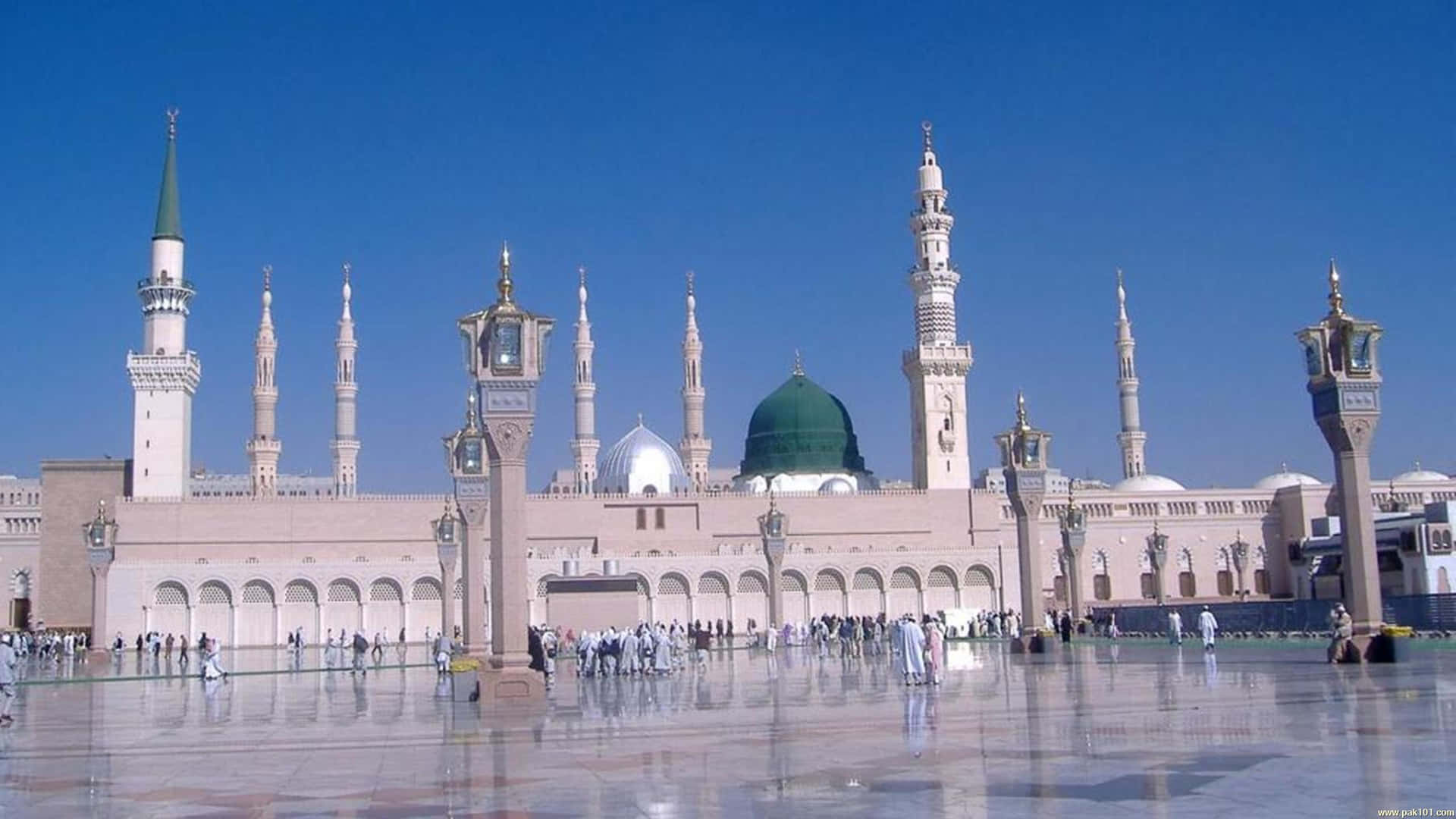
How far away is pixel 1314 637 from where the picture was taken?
24703mm

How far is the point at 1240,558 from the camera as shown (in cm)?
5247

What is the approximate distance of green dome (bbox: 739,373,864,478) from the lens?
57.1 m

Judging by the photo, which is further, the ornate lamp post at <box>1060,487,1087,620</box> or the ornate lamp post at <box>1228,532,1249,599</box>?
the ornate lamp post at <box>1228,532,1249,599</box>

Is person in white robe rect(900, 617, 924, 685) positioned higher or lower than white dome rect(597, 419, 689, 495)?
lower

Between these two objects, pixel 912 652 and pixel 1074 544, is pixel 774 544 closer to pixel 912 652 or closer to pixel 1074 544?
pixel 1074 544

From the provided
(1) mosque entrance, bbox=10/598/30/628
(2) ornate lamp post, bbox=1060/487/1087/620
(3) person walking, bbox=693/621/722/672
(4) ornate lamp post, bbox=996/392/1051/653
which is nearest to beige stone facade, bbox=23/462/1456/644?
(1) mosque entrance, bbox=10/598/30/628

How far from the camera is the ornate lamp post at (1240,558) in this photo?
172 feet

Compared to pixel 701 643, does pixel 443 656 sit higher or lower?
higher

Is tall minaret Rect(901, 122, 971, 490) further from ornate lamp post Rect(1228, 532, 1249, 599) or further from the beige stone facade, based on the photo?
ornate lamp post Rect(1228, 532, 1249, 599)

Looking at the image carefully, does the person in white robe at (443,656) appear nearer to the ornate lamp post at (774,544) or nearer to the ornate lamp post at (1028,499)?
the ornate lamp post at (1028,499)

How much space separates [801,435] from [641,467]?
272 inches

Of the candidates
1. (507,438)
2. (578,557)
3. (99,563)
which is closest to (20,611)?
(578,557)

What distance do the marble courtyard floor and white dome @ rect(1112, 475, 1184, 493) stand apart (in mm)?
38313

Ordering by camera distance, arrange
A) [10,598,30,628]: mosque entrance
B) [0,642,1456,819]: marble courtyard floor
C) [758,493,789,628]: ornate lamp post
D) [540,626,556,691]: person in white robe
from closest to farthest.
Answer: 1. [0,642,1456,819]: marble courtyard floor
2. [540,626,556,691]: person in white robe
3. [758,493,789,628]: ornate lamp post
4. [10,598,30,628]: mosque entrance
